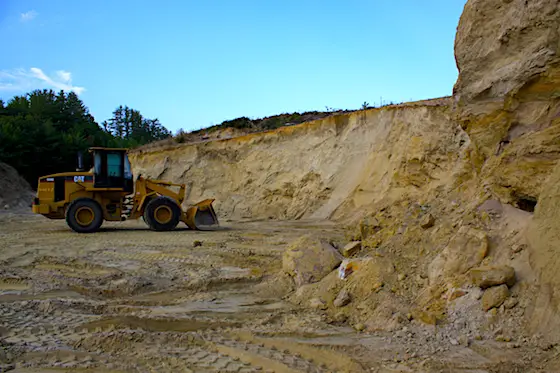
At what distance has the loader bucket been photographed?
1267cm

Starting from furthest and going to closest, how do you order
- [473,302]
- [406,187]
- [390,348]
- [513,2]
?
[406,187], [513,2], [473,302], [390,348]

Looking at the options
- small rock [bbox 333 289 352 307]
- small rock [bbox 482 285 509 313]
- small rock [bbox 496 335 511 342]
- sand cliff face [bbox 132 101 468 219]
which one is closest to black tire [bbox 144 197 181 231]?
sand cliff face [bbox 132 101 468 219]

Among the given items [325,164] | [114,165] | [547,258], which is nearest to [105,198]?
[114,165]

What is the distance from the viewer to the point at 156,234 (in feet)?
37.6

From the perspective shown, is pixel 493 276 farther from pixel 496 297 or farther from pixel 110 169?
pixel 110 169

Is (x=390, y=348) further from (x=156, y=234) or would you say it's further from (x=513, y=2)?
(x=156, y=234)

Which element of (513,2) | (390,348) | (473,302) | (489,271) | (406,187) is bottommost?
(390,348)

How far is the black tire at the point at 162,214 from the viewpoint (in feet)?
40.6

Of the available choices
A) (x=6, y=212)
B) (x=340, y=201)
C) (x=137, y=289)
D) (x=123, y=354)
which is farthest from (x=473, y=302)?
(x=6, y=212)

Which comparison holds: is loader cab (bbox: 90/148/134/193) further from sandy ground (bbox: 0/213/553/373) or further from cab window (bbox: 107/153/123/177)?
sandy ground (bbox: 0/213/553/373)

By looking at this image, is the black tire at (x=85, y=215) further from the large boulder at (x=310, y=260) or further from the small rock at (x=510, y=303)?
the small rock at (x=510, y=303)

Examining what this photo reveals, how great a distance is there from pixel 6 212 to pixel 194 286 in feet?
55.5

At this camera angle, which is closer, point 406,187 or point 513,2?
point 513,2

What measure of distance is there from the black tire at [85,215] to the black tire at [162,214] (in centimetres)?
121
